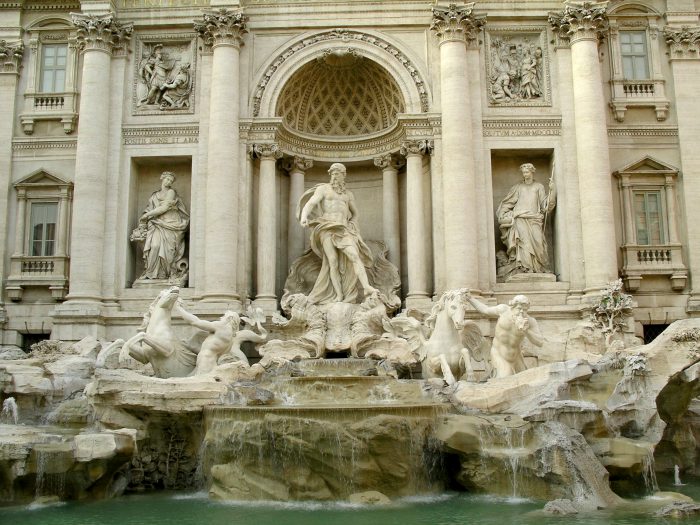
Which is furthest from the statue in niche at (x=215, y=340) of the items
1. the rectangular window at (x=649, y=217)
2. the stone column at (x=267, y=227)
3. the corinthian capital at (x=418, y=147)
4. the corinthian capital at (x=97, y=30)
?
the rectangular window at (x=649, y=217)

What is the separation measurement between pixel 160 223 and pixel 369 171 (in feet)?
20.7

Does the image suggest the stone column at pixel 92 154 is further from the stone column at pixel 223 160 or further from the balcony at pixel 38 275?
the stone column at pixel 223 160

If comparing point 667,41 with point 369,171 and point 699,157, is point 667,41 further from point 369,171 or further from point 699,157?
point 369,171

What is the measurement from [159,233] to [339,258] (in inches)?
193

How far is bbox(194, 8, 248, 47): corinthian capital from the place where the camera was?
20062mm

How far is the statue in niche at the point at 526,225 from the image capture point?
64.2 ft

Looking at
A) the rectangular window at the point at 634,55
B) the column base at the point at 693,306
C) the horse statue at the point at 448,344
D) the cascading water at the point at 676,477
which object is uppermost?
the rectangular window at the point at 634,55

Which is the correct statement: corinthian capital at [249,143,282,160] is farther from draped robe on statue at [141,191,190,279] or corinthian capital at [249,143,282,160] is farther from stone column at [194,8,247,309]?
draped robe on statue at [141,191,190,279]

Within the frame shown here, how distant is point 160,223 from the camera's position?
20.0m

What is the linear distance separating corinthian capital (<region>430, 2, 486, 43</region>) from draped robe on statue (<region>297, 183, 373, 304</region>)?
5523mm

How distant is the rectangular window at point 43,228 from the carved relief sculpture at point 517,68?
1242 centimetres

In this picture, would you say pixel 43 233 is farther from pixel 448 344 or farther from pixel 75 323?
pixel 448 344

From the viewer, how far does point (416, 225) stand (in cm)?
1970

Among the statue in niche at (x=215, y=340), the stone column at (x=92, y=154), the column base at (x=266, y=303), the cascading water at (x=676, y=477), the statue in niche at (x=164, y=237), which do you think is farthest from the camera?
the statue in niche at (x=164, y=237)
